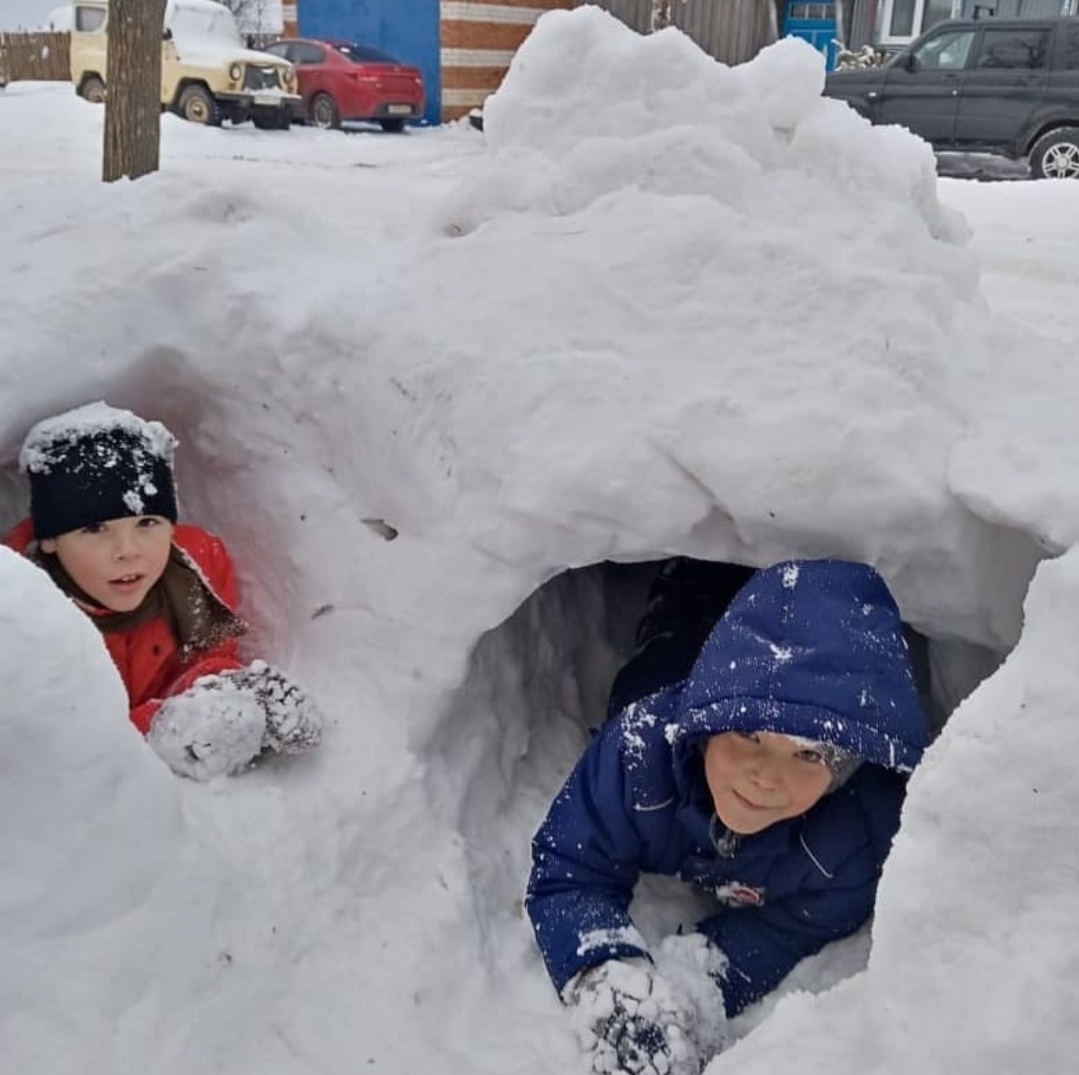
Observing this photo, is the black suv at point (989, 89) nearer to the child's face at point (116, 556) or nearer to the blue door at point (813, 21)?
the blue door at point (813, 21)

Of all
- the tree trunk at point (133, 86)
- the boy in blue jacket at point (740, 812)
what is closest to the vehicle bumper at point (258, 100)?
the tree trunk at point (133, 86)

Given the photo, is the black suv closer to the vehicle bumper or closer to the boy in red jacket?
the vehicle bumper

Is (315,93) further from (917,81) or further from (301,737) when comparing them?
(301,737)

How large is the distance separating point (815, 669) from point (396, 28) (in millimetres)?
16432

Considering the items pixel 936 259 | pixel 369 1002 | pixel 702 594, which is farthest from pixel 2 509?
pixel 936 259

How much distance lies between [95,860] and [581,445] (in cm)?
109

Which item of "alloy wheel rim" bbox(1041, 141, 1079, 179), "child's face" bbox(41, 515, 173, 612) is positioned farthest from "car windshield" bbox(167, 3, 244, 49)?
"child's face" bbox(41, 515, 173, 612)

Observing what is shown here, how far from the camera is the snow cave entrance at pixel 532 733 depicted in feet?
7.01

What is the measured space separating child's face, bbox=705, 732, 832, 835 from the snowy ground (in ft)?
1.06

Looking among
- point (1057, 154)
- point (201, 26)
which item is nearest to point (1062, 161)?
point (1057, 154)

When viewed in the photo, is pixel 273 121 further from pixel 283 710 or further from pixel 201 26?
pixel 283 710

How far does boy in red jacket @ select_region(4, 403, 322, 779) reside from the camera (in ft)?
6.68

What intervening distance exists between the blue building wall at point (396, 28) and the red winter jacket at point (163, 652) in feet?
49.8

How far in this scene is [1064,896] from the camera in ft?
4.62
